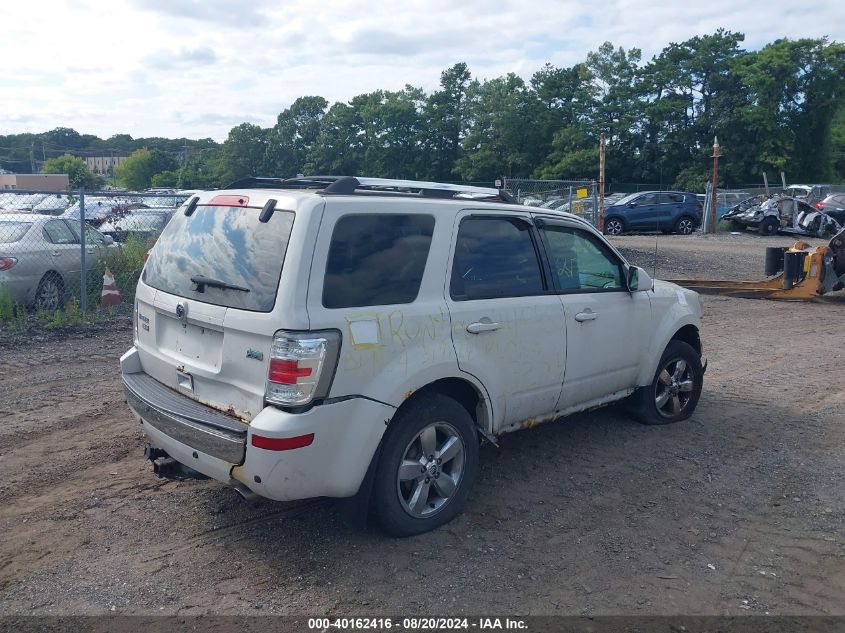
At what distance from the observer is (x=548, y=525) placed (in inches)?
176

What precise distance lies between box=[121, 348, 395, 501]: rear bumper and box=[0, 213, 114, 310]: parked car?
707 cm

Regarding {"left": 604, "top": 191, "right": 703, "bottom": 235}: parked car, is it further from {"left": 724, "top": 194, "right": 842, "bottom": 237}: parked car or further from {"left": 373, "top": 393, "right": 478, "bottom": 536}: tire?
{"left": 373, "top": 393, "right": 478, "bottom": 536}: tire

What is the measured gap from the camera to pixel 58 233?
1076 cm

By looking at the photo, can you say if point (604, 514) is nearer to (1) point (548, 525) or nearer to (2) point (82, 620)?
(1) point (548, 525)

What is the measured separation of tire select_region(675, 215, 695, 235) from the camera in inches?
1109

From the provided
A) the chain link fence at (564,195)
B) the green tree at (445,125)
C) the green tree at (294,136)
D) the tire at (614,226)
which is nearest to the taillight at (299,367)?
the chain link fence at (564,195)

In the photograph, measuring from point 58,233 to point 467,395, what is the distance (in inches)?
328

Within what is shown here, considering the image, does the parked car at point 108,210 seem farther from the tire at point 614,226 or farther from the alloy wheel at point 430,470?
the tire at point 614,226

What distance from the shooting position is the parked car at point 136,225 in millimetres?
11953

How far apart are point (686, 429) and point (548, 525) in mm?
2274

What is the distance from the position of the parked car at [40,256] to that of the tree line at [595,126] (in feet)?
114

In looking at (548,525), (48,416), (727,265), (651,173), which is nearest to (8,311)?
(48,416)

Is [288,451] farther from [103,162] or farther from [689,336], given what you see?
[103,162]

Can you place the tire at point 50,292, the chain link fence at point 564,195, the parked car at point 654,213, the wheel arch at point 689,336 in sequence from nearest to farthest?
the wheel arch at point 689,336, the tire at point 50,292, the chain link fence at point 564,195, the parked car at point 654,213
